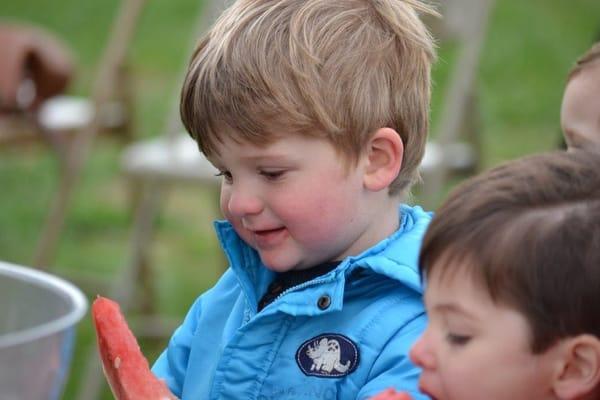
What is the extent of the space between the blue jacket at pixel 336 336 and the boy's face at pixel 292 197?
5 centimetres

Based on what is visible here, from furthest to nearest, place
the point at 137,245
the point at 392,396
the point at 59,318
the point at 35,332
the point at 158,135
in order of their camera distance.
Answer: the point at 158,135 < the point at 137,245 < the point at 59,318 < the point at 35,332 < the point at 392,396

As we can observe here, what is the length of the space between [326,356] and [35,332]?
360 millimetres

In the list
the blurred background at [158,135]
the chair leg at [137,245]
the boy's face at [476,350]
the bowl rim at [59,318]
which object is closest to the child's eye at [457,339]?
the boy's face at [476,350]

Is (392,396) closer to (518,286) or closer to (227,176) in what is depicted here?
(518,286)

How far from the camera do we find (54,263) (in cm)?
539

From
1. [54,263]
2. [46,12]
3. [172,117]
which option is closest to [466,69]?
[172,117]

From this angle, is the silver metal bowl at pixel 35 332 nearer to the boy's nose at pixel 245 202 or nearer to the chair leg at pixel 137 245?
the boy's nose at pixel 245 202

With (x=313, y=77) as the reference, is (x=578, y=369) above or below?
below

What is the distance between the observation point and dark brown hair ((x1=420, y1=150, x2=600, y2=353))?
1267 mm

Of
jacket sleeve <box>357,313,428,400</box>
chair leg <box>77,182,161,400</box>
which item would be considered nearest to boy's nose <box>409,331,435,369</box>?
jacket sleeve <box>357,313,428,400</box>

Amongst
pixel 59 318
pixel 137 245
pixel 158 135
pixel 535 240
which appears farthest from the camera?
pixel 158 135

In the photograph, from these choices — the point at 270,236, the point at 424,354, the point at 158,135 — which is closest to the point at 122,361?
the point at 270,236

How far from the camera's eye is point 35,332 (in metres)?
1.58

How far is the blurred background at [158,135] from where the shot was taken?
15.9 feet
